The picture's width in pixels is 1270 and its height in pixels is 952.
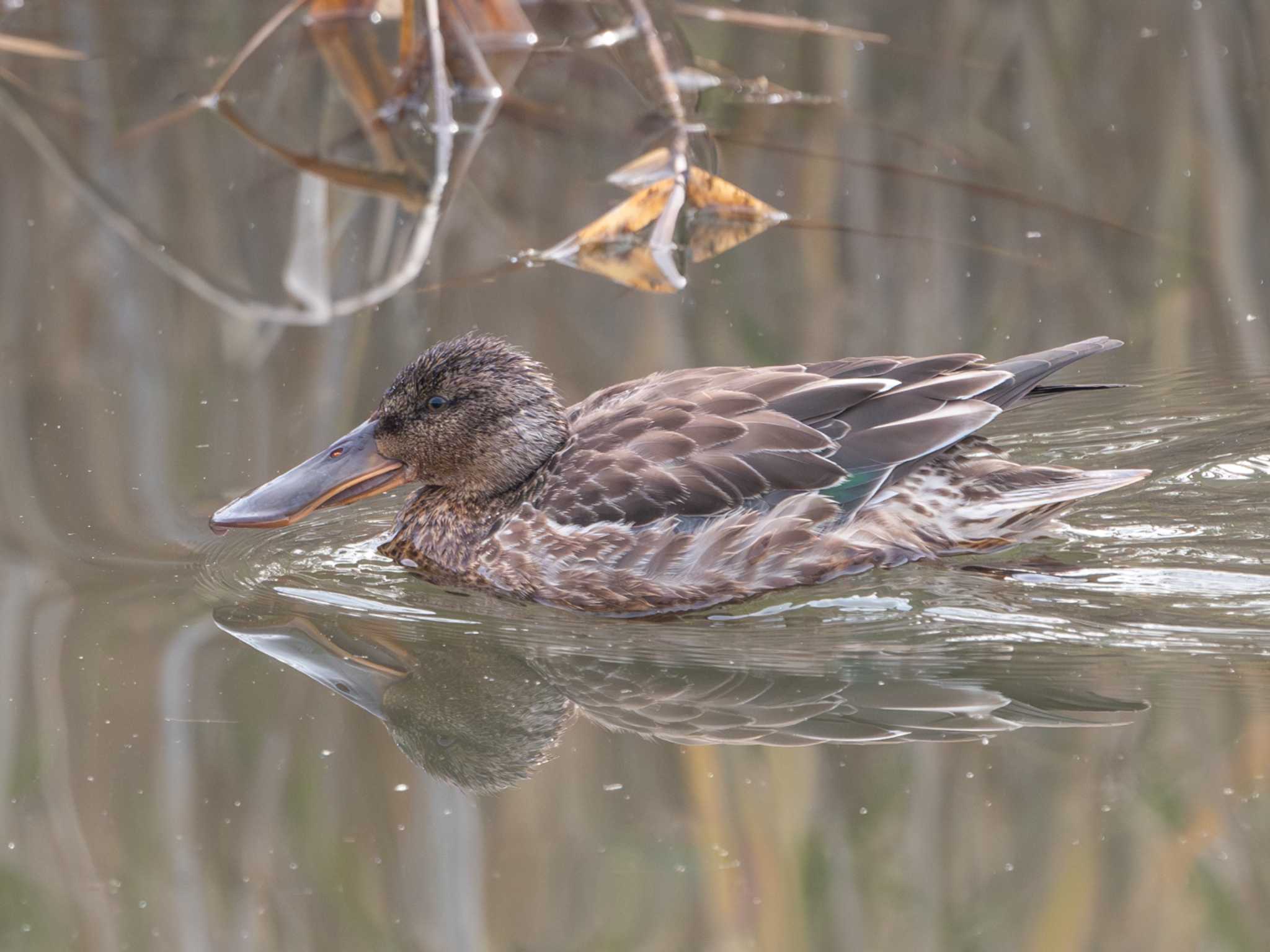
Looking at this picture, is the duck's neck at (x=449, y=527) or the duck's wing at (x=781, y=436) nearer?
the duck's wing at (x=781, y=436)

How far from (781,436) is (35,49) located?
25.7ft

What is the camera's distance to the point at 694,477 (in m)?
5.30

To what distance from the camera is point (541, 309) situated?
24.9ft

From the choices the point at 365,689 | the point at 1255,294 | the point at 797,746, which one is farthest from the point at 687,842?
the point at 1255,294

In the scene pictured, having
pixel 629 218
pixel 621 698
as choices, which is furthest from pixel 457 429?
pixel 629 218

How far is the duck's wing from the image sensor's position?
5.33 metres

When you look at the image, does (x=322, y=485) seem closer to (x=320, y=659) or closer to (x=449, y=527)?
(x=449, y=527)

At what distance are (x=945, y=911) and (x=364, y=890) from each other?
1.35 metres

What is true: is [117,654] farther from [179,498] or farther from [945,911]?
[945,911]

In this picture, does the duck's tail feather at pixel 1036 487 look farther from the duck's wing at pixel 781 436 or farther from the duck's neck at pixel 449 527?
the duck's neck at pixel 449 527

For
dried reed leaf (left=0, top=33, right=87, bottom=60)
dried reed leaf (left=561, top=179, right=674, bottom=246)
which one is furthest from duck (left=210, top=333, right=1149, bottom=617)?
dried reed leaf (left=0, top=33, right=87, bottom=60)

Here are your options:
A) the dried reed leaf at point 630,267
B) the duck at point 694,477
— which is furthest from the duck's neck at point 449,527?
the dried reed leaf at point 630,267

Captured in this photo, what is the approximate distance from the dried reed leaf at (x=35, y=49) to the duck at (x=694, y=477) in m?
6.57

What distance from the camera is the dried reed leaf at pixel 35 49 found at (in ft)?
35.9
